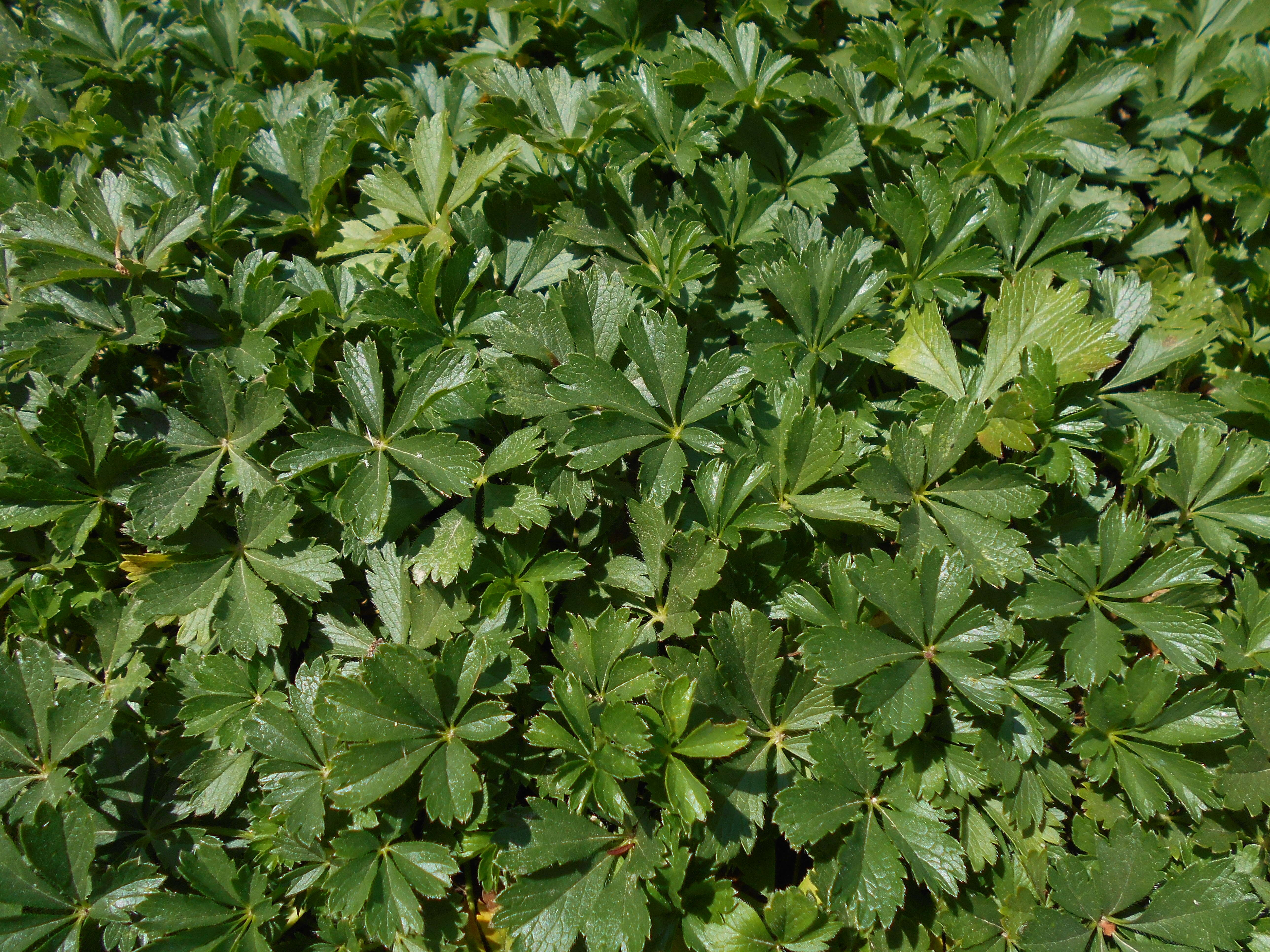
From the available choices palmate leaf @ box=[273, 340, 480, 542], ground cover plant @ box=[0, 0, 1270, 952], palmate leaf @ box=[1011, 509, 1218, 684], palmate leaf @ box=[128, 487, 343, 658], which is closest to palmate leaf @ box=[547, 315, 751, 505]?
ground cover plant @ box=[0, 0, 1270, 952]

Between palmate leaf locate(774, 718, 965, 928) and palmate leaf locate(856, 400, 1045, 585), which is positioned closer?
palmate leaf locate(774, 718, 965, 928)

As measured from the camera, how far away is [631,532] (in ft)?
6.65

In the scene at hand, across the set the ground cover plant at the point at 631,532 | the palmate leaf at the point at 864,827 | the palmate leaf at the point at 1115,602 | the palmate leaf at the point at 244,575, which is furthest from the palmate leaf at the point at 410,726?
the palmate leaf at the point at 1115,602

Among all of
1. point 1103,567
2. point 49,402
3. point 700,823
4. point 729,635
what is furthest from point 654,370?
point 49,402

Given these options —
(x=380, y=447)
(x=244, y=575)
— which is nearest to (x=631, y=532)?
(x=380, y=447)

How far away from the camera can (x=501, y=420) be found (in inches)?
78.6

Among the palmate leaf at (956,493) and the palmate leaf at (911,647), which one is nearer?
the palmate leaf at (911,647)

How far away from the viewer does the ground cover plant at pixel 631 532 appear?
169 centimetres

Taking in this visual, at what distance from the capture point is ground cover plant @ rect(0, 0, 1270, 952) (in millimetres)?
1688

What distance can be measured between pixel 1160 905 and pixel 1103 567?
721mm

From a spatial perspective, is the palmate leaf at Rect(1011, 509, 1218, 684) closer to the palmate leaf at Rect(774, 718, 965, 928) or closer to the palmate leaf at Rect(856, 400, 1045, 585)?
the palmate leaf at Rect(856, 400, 1045, 585)

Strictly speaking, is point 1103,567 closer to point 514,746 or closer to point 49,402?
point 514,746

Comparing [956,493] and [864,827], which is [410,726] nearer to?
[864,827]

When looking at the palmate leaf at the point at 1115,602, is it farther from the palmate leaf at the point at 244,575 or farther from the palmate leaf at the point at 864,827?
the palmate leaf at the point at 244,575
